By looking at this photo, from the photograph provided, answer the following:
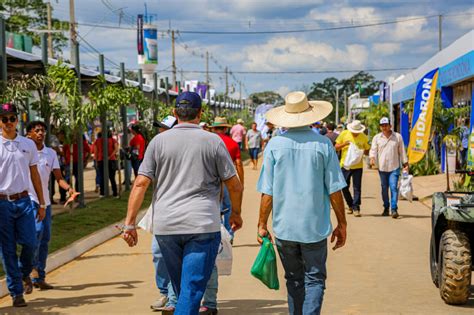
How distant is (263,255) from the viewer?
19.4 feet

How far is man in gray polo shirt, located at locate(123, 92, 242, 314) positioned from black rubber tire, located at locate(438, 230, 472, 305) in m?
2.53

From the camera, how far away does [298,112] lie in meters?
6.04

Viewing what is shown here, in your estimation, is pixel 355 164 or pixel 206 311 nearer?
pixel 206 311

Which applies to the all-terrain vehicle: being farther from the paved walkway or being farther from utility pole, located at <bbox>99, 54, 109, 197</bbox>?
utility pole, located at <bbox>99, 54, 109, 197</bbox>

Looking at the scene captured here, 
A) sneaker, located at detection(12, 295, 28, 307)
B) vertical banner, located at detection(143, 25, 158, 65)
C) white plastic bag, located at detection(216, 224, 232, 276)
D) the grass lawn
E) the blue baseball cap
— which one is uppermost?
vertical banner, located at detection(143, 25, 158, 65)

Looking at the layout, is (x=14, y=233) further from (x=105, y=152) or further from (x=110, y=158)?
(x=110, y=158)

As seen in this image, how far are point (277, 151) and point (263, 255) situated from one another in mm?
780

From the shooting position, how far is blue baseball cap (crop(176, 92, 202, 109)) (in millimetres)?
5578

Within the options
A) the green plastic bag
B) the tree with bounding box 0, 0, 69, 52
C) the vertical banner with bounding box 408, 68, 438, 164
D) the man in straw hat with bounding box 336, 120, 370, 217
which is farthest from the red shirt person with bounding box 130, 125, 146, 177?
the tree with bounding box 0, 0, 69, 52

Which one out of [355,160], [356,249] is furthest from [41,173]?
[355,160]

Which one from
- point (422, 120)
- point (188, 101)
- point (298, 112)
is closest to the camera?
point (188, 101)

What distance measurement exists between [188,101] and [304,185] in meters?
1.00

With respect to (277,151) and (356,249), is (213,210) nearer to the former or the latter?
(277,151)

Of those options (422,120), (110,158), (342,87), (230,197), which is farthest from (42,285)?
(342,87)
